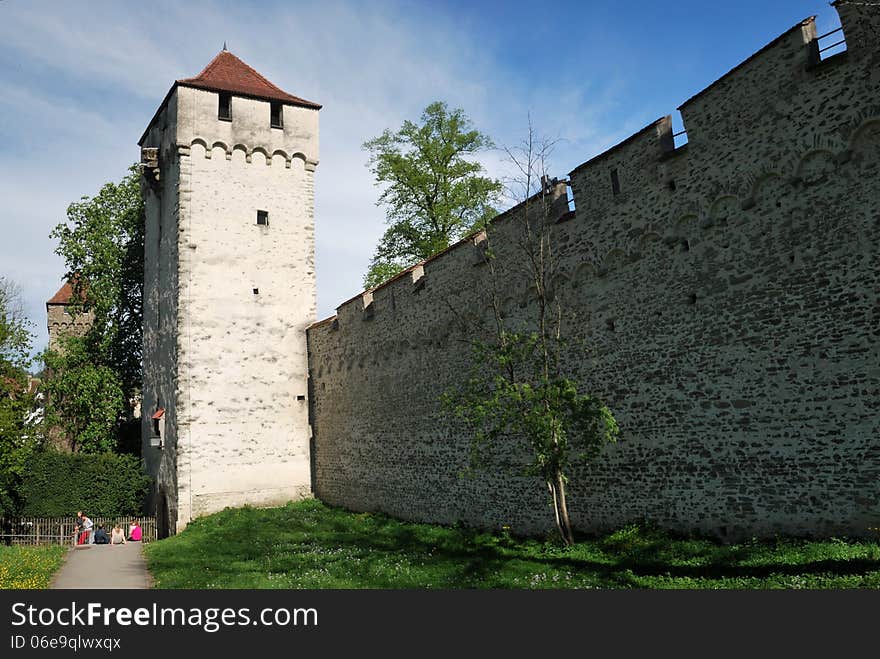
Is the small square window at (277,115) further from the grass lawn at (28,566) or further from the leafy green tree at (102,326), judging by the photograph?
the grass lawn at (28,566)

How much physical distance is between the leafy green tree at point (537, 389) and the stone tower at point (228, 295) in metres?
7.52

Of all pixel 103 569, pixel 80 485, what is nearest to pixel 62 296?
pixel 80 485

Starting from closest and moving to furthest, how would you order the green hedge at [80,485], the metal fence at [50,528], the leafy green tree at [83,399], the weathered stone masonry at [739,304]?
the weathered stone masonry at [739,304] < the metal fence at [50,528] < the green hedge at [80,485] < the leafy green tree at [83,399]

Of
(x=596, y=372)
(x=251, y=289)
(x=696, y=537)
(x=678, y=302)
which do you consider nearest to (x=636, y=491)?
(x=696, y=537)

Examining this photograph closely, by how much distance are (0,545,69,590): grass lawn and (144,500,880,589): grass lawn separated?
1.64 meters

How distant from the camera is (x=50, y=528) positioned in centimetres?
1819

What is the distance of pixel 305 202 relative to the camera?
20.8 metres

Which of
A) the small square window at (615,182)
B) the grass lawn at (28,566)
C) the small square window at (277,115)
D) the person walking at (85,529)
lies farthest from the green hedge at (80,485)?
the small square window at (615,182)

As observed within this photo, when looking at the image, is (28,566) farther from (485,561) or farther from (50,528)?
(50,528)

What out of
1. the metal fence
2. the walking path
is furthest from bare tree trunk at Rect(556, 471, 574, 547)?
the metal fence

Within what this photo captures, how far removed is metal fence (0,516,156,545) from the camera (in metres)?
17.8

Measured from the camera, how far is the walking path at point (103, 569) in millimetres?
10195

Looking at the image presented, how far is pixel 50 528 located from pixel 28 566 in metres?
8.23

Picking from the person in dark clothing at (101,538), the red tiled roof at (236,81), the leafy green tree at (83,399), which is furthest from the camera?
the leafy green tree at (83,399)
